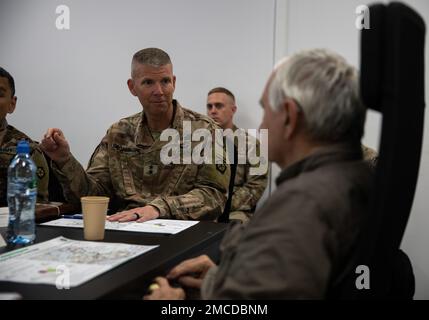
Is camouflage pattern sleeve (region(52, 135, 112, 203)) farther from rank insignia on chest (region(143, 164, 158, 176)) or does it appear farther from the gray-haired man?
the gray-haired man

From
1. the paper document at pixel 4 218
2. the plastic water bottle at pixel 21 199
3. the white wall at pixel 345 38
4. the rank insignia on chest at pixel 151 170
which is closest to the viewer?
the plastic water bottle at pixel 21 199

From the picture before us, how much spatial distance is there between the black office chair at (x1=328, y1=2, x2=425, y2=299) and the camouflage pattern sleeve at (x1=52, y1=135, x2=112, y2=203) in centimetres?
130

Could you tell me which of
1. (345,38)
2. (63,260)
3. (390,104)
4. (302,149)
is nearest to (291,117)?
(302,149)

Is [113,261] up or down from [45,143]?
down

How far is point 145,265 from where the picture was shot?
94 cm

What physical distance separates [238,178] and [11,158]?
4.76 feet

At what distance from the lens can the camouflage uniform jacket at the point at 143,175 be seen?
6.13ft

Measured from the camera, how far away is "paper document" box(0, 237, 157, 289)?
832mm

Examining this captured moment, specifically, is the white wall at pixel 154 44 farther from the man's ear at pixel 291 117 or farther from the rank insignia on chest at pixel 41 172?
the man's ear at pixel 291 117

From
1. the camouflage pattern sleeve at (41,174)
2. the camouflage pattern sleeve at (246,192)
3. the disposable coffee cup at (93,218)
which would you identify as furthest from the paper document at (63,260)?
the camouflage pattern sleeve at (246,192)

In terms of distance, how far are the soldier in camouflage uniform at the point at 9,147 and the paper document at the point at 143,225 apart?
74cm
